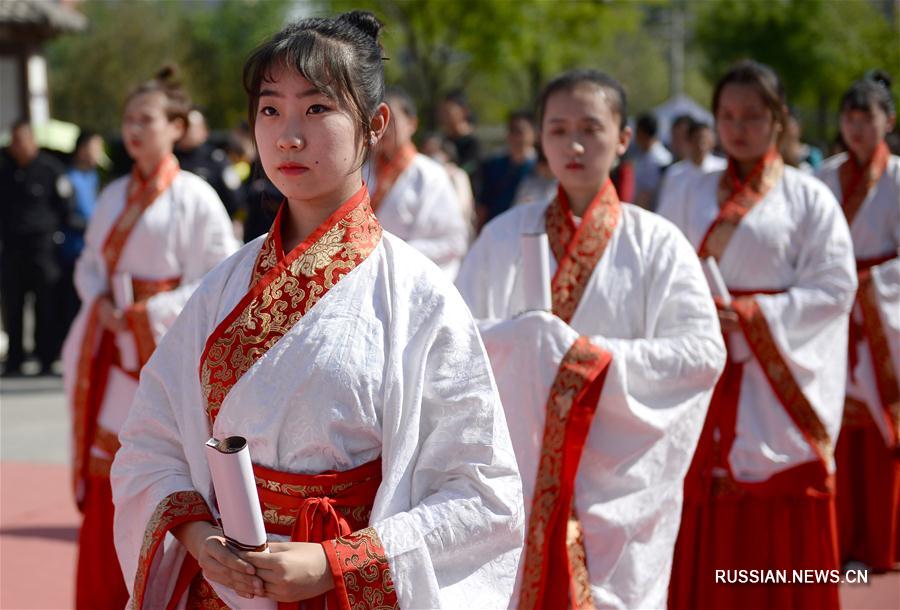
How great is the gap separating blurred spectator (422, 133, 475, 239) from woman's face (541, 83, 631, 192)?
3.76m

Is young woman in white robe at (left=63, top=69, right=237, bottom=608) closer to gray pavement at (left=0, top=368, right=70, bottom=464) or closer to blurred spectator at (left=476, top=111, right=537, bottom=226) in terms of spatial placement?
gray pavement at (left=0, top=368, right=70, bottom=464)

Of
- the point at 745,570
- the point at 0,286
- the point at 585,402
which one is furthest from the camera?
the point at 0,286

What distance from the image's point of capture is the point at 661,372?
3342 mm

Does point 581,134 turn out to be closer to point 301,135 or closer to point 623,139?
point 623,139

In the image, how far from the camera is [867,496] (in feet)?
18.1

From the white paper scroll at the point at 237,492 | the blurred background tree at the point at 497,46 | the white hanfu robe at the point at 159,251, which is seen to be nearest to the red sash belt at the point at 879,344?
the white hanfu robe at the point at 159,251

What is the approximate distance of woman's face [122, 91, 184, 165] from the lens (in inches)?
188

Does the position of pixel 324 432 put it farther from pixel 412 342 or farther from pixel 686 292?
pixel 686 292

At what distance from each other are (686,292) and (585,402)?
43cm

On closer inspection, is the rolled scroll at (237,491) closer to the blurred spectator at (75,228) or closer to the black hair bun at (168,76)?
the black hair bun at (168,76)

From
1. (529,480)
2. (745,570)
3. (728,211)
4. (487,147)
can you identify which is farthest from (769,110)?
(487,147)

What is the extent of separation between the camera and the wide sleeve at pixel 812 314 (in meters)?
4.21

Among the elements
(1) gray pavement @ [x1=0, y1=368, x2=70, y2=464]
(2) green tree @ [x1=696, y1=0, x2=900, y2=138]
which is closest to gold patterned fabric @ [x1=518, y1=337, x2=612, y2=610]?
(1) gray pavement @ [x1=0, y1=368, x2=70, y2=464]

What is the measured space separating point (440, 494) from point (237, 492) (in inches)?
14.1
